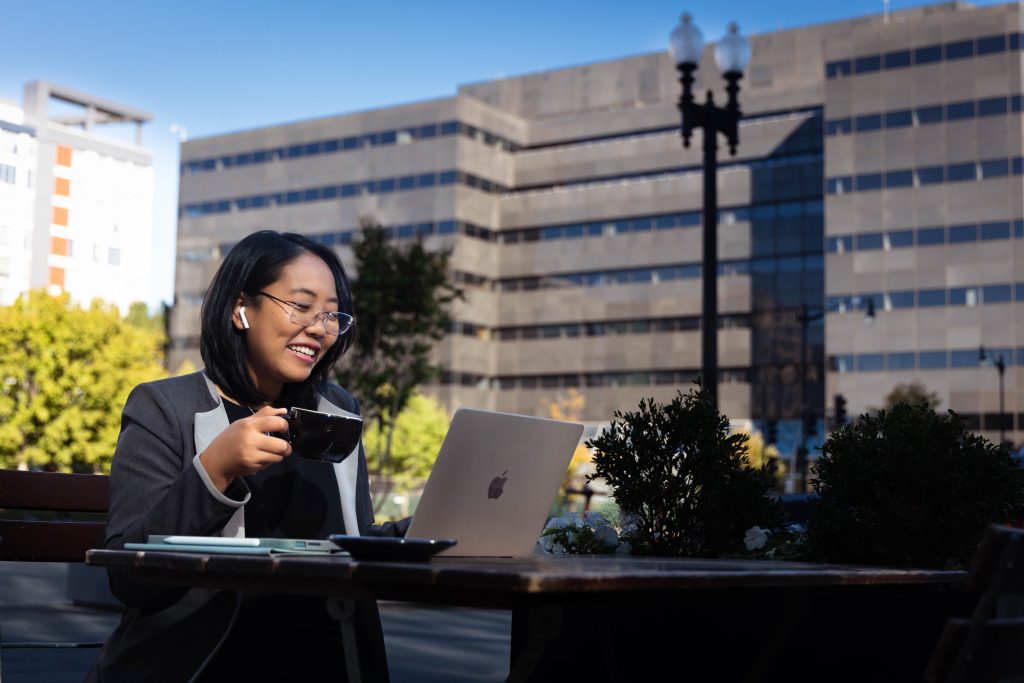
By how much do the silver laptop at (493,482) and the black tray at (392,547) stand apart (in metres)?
0.26

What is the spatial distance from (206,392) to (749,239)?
7506 centimetres

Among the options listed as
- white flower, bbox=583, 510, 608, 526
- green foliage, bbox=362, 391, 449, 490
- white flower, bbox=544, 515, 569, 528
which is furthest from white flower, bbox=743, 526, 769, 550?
green foliage, bbox=362, 391, 449, 490

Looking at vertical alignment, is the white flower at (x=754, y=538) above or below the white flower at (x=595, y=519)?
below

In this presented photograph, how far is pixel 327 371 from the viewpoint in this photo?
3.95 metres

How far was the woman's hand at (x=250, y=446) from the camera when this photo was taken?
9.78ft

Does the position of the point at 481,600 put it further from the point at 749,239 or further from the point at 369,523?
the point at 749,239

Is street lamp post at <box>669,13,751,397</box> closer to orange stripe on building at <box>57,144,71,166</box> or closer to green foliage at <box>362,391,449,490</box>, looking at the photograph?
orange stripe on building at <box>57,144,71,166</box>

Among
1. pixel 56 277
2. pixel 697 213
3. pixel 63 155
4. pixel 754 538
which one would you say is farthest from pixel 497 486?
pixel 697 213

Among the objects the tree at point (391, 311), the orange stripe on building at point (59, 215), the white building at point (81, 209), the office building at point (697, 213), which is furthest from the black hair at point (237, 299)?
the office building at point (697, 213)

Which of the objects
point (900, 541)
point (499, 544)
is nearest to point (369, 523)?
point (499, 544)

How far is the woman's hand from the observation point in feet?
9.78

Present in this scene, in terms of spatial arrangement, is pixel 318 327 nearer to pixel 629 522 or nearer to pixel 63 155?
pixel 629 522

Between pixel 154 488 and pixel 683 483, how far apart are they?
207cm

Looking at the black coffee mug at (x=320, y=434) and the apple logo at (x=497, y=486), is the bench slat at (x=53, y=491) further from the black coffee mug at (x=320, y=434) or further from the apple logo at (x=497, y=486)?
the apple logo at (x=497, y=486)
